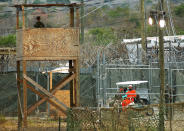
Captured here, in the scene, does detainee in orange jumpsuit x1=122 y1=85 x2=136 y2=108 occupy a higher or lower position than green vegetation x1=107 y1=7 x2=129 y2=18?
lower

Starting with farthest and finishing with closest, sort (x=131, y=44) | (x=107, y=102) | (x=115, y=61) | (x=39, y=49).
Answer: (x=131, y=44)
(x=115, y=61)
(x=107, y=102)
(x=39, y=49)

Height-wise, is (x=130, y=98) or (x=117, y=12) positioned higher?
(x=117, y=12)

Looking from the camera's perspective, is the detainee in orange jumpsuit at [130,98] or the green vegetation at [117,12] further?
the green vegetation at [117,12]

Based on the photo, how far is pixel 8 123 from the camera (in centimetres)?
1717

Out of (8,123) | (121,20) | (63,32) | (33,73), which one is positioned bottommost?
(8,123)

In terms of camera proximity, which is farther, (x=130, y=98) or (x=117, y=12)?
(x=117, y=12)

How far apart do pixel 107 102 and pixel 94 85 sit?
1315mm

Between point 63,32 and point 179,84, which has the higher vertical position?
point 63,32

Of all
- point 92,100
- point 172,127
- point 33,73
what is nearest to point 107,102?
point 92,100

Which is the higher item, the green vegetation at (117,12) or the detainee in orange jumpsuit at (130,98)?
the green vegetation at (117,12)

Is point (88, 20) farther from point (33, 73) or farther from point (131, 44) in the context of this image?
point (33, 73)

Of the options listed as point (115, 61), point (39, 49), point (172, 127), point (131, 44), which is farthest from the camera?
point (131, 44)

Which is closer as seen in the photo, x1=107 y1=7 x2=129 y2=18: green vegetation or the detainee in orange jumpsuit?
the detainee in orange jumpsuit

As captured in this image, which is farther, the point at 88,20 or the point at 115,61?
the point at 88,20
